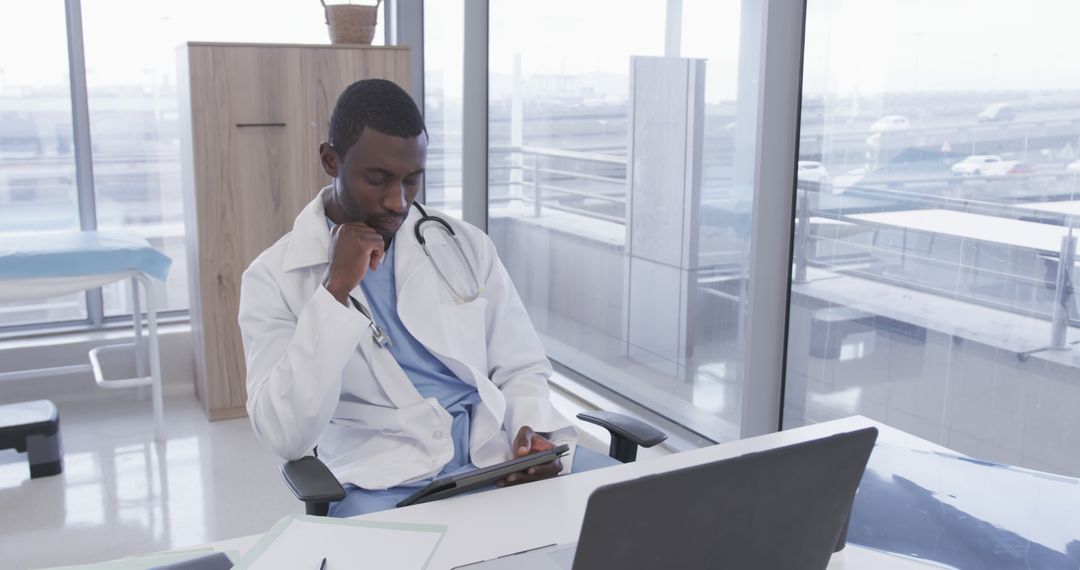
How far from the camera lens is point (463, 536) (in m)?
1.24

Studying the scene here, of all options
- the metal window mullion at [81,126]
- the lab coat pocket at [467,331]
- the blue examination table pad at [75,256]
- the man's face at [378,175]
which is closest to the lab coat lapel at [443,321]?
the lab coat pocket at [467,331]

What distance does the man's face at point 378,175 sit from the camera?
170cm

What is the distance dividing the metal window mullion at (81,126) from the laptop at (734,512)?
3.60m

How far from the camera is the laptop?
844 millimetres

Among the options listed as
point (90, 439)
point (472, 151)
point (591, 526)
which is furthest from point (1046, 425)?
point (90, 439)

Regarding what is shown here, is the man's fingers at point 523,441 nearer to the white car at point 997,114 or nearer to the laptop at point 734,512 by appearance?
the laptop at point 734,512

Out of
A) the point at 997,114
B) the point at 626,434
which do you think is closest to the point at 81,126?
the point at 626,434

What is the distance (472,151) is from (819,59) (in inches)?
73.8

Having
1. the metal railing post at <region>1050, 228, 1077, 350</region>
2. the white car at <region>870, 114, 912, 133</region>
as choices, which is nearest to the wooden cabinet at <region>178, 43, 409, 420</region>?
the white car at <region>870, 114, 912, 133</region>

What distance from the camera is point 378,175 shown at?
1.71 m

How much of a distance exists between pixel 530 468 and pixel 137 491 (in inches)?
80.0

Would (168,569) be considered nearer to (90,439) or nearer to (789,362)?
(789,362)

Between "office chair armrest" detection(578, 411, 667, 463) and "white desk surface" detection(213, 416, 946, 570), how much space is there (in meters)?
0.25

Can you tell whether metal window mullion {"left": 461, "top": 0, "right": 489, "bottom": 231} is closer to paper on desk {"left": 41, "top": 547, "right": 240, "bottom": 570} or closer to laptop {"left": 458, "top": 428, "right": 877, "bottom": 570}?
paper on desk {"left": 41, "top": 547, "right": 240, "bottom": 570}
